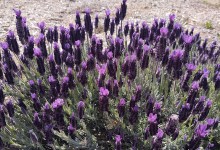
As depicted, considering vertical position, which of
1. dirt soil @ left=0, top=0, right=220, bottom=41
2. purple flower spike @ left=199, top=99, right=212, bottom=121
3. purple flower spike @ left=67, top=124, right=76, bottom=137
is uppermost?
purple flower spike @ left=199, top=99, right=212, bottom=121

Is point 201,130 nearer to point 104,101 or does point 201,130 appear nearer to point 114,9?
point 104,101

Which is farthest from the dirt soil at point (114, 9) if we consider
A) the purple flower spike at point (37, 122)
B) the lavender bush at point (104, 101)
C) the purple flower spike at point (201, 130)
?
the purple flower spike at point (201, 130)

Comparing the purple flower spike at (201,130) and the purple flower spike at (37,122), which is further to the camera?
the purple flower spike at (37,122)

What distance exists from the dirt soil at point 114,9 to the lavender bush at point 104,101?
2658 mm

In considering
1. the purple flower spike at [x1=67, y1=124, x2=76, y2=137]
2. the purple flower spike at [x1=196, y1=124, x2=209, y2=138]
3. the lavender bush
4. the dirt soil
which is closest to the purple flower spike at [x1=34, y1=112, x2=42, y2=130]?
the lavender bush

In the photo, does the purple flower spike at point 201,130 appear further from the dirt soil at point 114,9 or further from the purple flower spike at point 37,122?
the dirt soil at point 114,9

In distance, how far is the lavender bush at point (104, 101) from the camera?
86.4 inches

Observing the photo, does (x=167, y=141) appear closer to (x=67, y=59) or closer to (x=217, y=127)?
(x=217, y=127)

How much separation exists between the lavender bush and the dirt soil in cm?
266

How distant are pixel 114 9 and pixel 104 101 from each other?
4.38 m

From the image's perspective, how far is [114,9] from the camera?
6.26 meters

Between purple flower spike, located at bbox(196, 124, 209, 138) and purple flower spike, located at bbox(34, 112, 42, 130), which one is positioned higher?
purple flower spike, located at bbox(196, 124, 209, 138)

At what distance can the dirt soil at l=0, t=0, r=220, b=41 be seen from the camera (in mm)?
5621

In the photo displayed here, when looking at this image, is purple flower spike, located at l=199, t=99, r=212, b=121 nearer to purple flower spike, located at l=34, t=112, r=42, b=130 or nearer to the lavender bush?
the lavender bush
